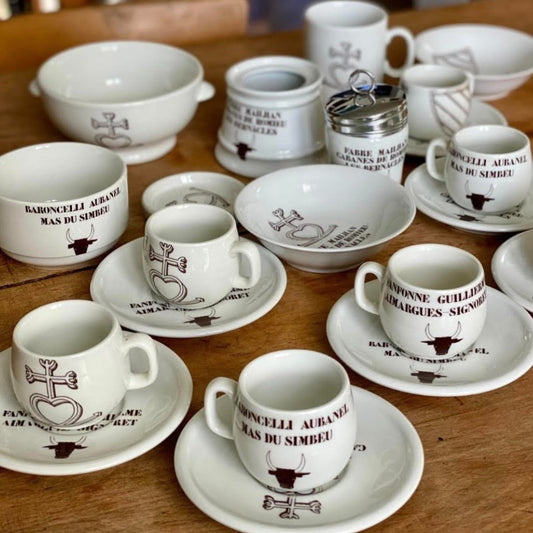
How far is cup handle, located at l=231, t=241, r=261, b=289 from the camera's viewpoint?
82 cm

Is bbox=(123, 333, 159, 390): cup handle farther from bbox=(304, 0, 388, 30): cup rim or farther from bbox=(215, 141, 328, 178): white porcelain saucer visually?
bbox=(304, 0, 388, 30): cup rim

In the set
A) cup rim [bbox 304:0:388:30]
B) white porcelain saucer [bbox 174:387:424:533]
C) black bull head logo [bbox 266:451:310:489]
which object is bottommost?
white porcelain saucer [bbox 174:387:424:533]

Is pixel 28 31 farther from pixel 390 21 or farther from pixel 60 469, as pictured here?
pixel 60 469

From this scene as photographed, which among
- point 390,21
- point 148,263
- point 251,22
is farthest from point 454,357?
point 251,22

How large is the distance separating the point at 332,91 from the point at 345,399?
701mm

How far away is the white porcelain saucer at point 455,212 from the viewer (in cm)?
94

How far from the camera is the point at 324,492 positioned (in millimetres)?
627

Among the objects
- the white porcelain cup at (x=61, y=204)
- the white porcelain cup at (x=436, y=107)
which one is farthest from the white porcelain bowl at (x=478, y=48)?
the white porcelain cup at (x=61, y=204)

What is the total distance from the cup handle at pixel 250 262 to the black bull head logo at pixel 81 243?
0.16 metres

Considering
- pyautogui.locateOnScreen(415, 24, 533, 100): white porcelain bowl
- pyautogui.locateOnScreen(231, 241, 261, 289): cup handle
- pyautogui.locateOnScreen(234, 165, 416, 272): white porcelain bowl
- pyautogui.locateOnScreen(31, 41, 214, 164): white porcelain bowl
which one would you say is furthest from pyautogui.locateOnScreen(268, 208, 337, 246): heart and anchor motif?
pyautogui.locateOnScreen(415, 24, 533, 100): white porcelain bowl

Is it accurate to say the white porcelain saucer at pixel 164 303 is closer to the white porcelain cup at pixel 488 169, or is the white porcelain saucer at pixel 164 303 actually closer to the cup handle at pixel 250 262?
the cup handle at pixel 250 262

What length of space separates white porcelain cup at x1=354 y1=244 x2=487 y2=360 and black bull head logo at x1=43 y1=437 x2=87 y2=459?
0.27 m

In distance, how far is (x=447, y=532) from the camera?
61cm

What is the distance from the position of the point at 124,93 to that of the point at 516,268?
609 millimetres
